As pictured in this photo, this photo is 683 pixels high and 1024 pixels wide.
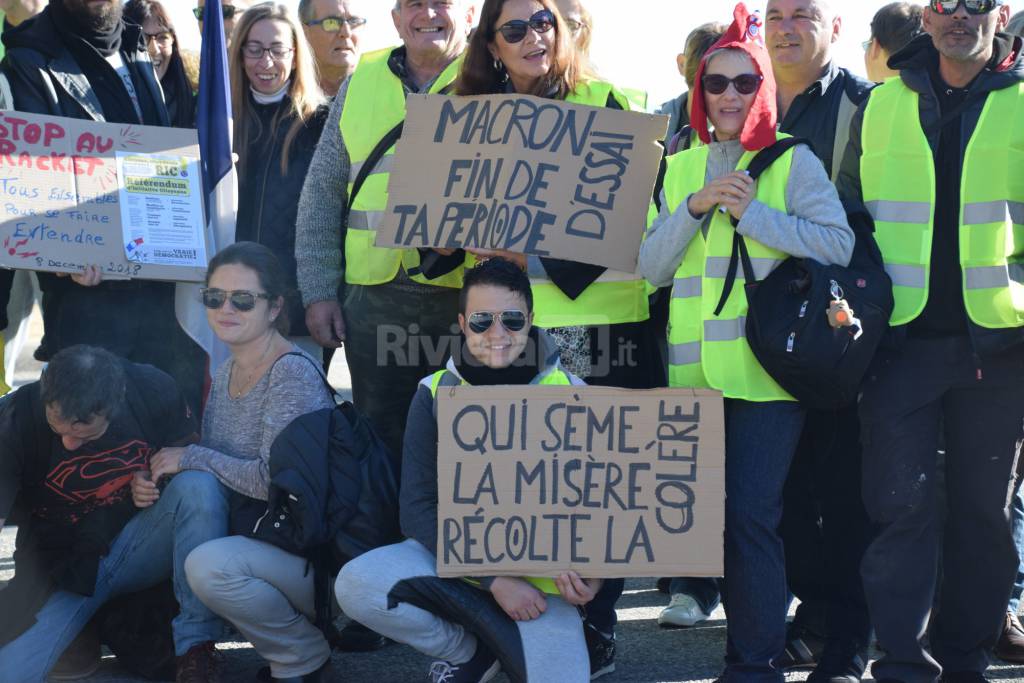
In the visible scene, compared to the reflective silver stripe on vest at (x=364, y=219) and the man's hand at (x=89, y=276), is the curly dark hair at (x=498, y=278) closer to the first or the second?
the reflective silver stripe on vest at (x=364, y=219)

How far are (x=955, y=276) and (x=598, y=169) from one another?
1.27 metres

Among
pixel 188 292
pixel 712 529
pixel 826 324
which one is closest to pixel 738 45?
pixel 826 324

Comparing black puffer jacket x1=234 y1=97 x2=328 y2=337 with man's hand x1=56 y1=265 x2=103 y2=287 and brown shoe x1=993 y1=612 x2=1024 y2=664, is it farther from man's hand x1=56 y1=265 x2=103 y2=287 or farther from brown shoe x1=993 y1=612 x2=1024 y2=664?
brown shoe x1=993 y1=612 x2=1024 y2=664

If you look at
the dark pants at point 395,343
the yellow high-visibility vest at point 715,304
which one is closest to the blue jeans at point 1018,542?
the yellow high-visibility vest at point 715,304

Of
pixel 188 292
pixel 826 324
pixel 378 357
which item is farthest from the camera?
pixel 188 292

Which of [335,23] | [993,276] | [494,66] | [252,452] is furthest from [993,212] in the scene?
[335,23]

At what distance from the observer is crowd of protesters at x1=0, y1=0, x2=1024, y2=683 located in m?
4.38

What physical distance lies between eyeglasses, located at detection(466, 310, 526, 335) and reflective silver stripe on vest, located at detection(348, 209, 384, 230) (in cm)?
90


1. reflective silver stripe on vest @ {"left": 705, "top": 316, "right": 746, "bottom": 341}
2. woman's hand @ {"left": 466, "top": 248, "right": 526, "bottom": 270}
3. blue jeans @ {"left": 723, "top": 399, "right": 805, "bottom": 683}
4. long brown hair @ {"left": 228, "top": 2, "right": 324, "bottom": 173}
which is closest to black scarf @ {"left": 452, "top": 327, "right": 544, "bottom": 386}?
woman's hand @ {"left": 466, "top": 248, "right": 526, "bottom": 270}

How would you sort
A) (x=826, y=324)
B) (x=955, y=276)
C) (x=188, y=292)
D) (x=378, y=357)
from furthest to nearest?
(x=188, y=292) → (x=378, y=357) → (x=955, y=276) → (x=826, y=324)

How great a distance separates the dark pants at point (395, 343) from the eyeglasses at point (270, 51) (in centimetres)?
126

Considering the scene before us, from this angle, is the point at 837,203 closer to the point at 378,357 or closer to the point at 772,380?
the point at 772,380

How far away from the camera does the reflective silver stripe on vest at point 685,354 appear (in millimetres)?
4512

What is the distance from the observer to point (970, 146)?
4.41 meters
